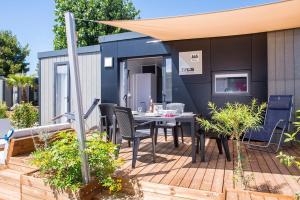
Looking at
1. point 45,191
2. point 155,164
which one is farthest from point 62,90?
point 45,191

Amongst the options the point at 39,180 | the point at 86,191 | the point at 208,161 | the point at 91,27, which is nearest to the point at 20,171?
the point at 39,180

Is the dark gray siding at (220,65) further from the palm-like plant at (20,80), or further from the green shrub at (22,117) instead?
the palm-like plant at (20,80)

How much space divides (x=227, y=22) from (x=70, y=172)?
3.79m

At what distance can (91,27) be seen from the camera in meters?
18.0

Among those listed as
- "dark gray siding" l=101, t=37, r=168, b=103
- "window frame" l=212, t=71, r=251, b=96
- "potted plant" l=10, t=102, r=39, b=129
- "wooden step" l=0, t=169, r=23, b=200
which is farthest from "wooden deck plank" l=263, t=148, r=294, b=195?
"potted plant" l=10, t=102, r=39, b=129

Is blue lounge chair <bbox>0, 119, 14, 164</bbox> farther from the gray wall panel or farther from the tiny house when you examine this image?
the tiny house

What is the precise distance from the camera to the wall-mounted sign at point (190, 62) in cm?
656

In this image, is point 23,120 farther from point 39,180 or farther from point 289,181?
point 289,181

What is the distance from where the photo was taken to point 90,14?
17.5 meters

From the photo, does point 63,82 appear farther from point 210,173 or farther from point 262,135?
point 210,173

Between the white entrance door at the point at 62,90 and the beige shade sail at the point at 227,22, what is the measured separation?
4341mm

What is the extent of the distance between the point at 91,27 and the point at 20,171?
15.3m

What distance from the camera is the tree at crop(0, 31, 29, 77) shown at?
23656 millimetres

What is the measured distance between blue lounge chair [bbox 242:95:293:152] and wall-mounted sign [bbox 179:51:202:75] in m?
1.90
